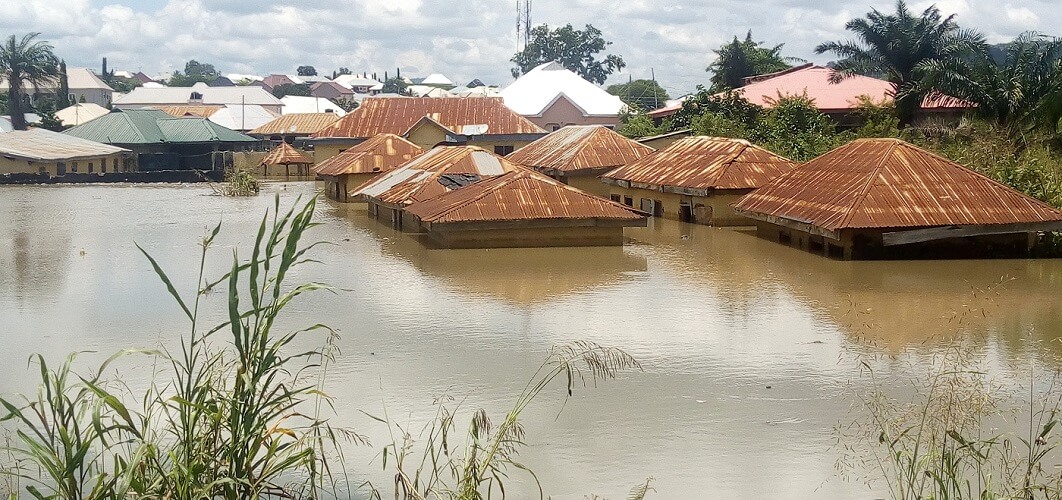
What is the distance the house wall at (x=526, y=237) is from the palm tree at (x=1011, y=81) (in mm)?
9910

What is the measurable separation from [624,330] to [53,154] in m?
34.4

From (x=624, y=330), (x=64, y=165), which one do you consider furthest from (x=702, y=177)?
(x=64, y=165)

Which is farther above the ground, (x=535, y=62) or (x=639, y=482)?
(x=535, y=62)

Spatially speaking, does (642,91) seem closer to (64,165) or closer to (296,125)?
(296,125)

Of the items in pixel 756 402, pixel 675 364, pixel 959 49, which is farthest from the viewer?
pixel 959 49

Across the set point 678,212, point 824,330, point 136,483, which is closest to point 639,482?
point 136,483

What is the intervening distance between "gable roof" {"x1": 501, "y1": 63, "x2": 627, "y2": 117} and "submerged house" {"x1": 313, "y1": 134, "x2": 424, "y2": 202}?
19.9 meters

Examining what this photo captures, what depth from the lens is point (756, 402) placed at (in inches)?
384

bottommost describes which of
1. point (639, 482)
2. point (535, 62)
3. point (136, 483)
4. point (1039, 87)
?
point (639, 482)

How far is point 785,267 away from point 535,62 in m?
78.9

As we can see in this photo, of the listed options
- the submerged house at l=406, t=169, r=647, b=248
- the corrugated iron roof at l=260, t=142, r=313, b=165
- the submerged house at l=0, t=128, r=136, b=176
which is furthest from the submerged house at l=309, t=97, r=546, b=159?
the submerged house at l=406, t=169, r=647, b=248

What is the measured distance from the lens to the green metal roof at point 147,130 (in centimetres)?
4688

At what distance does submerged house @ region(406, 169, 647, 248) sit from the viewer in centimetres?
1978

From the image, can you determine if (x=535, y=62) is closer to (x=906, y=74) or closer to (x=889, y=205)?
(x=906, y=74)
